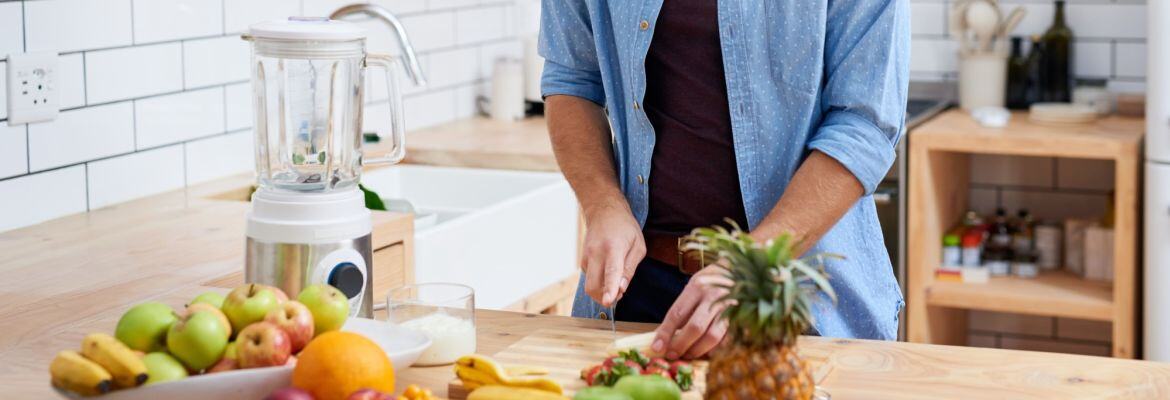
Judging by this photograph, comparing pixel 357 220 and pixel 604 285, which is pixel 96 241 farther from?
pixel 604 285

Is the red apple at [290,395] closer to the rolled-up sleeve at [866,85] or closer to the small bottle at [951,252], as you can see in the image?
the rolled-up sleeve at [866,85]

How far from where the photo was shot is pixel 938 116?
3555 millimetres

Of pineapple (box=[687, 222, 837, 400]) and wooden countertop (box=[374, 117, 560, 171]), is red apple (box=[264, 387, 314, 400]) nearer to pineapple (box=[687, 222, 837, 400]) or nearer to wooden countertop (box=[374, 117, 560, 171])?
pineapple (box=[687, 222, 837, 400])

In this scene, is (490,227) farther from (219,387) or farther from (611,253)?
(219,387)

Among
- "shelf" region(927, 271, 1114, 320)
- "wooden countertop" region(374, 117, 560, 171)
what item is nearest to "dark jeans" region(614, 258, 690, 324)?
"wooden countertop" region(374, 117, 560, 171)

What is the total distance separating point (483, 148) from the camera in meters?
3.01

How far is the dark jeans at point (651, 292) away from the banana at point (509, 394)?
0.54 meters

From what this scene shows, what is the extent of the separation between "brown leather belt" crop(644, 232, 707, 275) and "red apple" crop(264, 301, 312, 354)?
0.55 meters

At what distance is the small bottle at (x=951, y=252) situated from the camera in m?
3.45

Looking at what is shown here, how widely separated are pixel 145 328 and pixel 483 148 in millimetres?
1824

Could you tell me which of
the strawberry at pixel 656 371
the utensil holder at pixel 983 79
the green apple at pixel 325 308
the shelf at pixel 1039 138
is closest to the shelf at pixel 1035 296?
the shelf at pixel 1039 138

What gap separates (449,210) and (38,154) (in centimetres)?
89

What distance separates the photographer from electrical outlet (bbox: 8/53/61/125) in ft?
6.87

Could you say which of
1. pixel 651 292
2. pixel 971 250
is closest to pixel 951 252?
pixel 971 250
